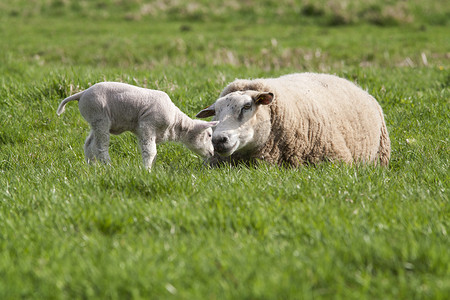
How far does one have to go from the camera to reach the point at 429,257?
2.45 meters

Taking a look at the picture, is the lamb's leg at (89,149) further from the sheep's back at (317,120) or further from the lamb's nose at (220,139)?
the sheep's back at (317,120)

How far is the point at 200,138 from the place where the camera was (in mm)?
4719

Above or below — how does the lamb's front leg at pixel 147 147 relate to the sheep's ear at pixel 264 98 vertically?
below

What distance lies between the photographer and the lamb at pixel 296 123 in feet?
15.3

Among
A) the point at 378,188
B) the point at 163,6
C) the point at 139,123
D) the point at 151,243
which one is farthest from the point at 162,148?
the point at 163,6

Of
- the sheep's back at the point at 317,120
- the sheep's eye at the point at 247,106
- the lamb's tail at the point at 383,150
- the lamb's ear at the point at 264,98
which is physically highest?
the lamb's ear at the point at 264,98

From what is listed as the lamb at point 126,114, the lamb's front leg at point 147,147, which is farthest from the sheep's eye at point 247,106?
the lamb's front leg at point 147,147

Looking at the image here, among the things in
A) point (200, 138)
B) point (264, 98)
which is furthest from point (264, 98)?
point (200, 138)

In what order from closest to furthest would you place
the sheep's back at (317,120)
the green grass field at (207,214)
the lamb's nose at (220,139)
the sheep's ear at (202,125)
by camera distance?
the green grass field at (207,214) → the lamb's nose at (220,139) → the sheep's ear at (202,125) → the sheep's back at (317,120)

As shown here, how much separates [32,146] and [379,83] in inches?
192

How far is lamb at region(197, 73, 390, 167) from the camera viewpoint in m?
4.65

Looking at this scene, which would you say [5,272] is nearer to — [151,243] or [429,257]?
[151,243]

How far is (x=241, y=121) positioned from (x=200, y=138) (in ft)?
1.33

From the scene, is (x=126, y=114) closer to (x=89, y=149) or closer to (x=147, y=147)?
(x=147, y=147)
